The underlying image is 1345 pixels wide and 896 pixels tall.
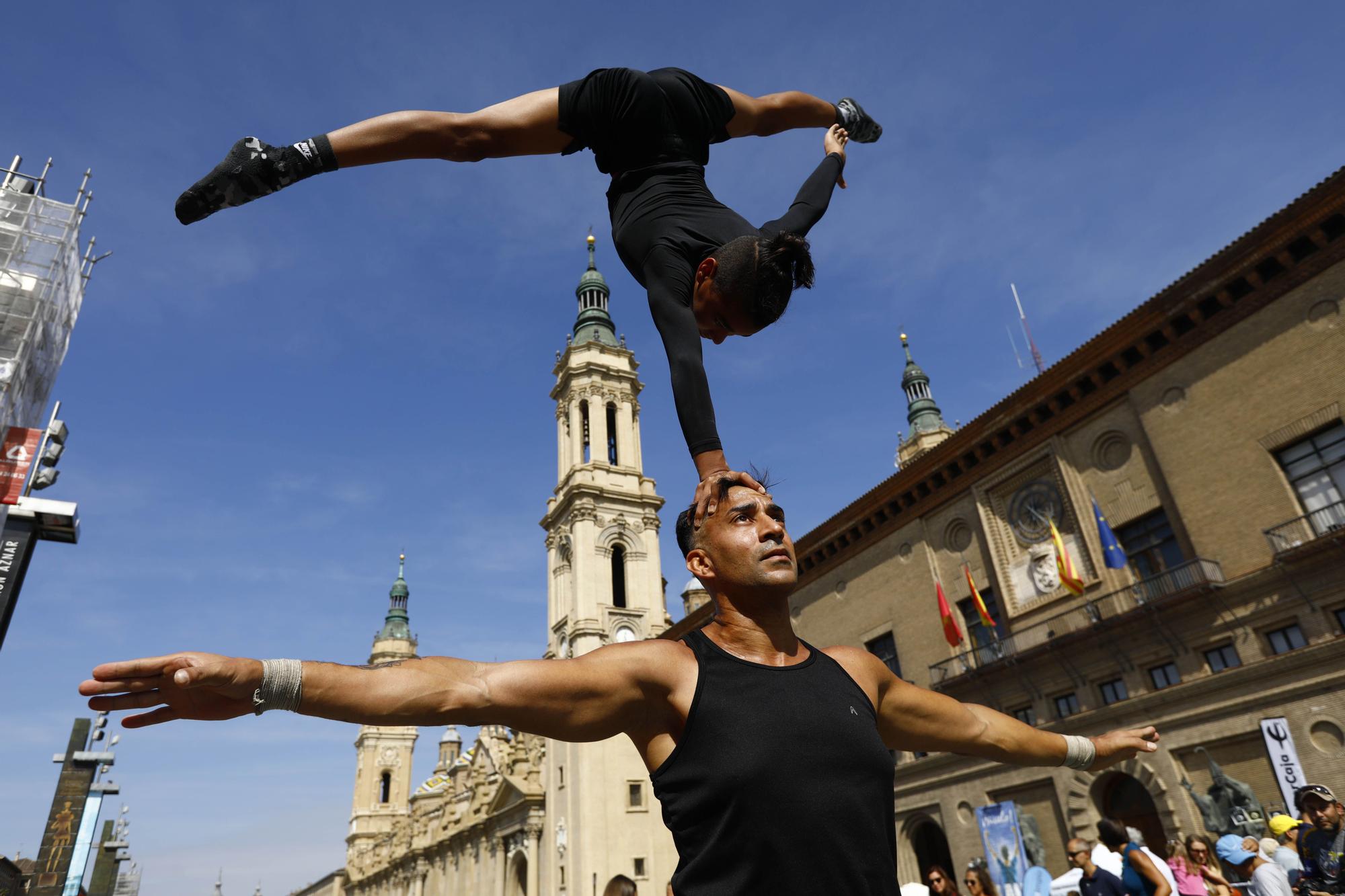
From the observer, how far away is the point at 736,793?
228 cm

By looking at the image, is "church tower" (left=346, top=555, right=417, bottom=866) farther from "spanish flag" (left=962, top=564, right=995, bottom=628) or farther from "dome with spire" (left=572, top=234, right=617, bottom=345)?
A: "spanish flag" (left=962, top=564, right=995, bottom=628)

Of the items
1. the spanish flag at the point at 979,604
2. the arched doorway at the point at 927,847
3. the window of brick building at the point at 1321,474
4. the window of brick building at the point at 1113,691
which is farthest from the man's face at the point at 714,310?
the arched doorway at the point at 927,847

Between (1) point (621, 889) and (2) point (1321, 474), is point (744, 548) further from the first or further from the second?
(2) point (1321, 474)

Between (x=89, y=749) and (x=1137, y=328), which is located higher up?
(x=1137, y=328)

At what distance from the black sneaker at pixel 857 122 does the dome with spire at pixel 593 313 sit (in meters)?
51.4

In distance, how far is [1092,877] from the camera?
27.5 feet

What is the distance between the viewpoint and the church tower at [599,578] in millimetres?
41531

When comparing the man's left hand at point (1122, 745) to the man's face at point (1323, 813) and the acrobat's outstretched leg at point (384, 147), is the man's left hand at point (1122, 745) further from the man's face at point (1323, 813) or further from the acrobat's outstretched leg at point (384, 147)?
the man's face at point (1323, 813)

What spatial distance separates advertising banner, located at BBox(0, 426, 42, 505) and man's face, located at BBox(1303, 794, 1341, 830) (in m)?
24.1

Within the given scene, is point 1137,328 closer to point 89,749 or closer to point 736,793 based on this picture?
point 736,793

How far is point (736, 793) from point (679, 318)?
5.68ft

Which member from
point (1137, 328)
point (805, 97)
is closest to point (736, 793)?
point (805, 97)

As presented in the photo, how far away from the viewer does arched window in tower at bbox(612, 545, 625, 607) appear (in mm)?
48938

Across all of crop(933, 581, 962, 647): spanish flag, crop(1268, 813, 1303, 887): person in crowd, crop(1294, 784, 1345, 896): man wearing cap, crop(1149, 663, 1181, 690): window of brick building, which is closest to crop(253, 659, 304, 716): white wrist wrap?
crop(1294, 784, 1345, 896): man wearing cap
